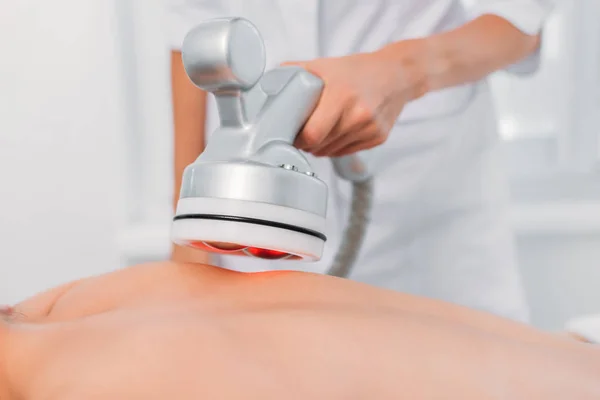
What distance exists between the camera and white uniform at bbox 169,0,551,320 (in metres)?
0.80

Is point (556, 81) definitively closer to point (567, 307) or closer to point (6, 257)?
point (567, 307)

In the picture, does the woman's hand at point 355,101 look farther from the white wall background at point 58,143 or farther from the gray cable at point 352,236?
the white wall background at point 58,143

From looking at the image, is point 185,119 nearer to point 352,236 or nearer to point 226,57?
point 352,236

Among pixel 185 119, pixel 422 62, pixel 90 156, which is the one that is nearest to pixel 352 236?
pixel 422 62

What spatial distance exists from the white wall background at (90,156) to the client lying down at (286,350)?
797 millimetres

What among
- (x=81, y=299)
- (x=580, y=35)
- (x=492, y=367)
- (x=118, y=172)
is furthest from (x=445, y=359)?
(x=580, y=35)

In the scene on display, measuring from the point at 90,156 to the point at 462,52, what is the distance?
0.77m

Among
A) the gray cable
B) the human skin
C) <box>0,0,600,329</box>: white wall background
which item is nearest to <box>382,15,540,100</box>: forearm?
the human skin

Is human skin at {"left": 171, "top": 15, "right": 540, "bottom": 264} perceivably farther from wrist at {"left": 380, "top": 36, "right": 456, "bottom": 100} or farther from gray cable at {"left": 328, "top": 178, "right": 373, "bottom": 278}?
gray cable at {"left": 328, "top": 178, "right": 373, "bottom": 278}

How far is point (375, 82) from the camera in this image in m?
0.52

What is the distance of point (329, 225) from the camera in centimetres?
81

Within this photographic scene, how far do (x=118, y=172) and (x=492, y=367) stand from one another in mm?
971

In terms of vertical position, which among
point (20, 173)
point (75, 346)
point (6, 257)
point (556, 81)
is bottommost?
point (75, 346)

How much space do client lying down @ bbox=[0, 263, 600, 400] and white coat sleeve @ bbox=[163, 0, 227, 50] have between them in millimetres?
443
